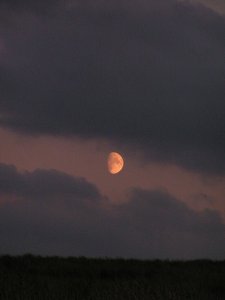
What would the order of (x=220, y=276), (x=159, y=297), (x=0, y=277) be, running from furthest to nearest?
(x=220, y=276) < (x=0, y=277) < (x=159, y=297)

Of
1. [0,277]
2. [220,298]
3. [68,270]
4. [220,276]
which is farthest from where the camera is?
[68,270]

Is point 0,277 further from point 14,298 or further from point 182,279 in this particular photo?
point 182,279

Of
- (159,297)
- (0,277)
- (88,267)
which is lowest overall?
(159,297)

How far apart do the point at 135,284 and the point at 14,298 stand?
8.88ft

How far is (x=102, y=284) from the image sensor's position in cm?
1551

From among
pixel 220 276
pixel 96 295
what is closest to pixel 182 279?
pixel 220 276

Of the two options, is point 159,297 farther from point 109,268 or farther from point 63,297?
point 109,268

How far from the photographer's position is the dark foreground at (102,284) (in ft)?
45.3

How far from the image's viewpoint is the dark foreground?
13.8 meters

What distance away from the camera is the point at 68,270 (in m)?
19.8

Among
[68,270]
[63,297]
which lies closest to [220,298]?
[63,297]

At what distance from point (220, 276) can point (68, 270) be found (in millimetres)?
4361

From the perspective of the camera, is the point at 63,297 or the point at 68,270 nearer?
the point at 63,297

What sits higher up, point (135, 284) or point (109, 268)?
point (109, 268)
